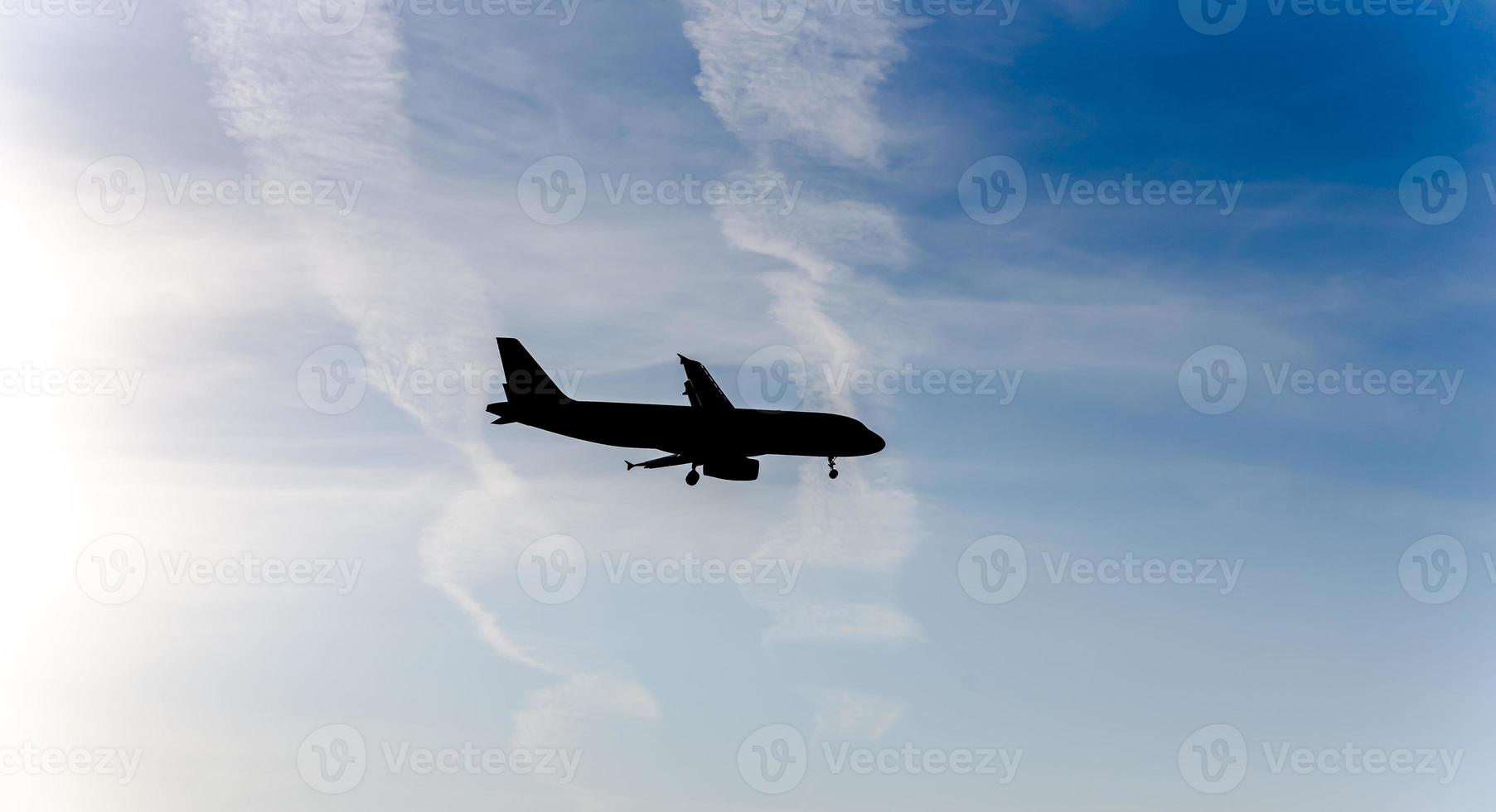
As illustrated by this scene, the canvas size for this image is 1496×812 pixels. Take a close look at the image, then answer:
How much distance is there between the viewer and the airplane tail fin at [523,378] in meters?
86.4

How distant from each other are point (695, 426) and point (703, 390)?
3.06m

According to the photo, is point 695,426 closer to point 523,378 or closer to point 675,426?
point 675,426

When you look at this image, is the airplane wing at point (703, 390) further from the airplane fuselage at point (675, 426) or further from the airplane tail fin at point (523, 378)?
the airplane tail fin at point (523, 378)

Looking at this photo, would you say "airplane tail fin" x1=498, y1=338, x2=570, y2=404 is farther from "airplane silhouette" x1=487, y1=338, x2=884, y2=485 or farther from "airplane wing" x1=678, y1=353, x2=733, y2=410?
"airplane wing" x1=678, y1=353, x2=733, y2=410

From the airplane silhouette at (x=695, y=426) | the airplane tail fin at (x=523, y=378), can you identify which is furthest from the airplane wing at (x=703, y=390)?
the airplane tail fin at (x=523, y=378)

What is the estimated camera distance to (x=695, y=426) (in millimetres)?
84000

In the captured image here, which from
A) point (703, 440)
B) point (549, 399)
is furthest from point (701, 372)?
point (549, 399)

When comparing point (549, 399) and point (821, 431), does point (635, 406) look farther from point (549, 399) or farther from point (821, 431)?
point (821, 431)

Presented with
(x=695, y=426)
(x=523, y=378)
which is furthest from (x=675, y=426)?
(x=523, y=378)

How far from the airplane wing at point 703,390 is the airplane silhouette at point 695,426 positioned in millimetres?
63

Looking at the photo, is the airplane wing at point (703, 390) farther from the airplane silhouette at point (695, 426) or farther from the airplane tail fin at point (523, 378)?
the airplane tail fin at point (523, 378)

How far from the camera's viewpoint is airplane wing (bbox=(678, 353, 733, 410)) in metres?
85.2

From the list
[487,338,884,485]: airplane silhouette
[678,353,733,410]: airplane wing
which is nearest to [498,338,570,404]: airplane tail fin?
[487,338,884,485]: airplane silhouette

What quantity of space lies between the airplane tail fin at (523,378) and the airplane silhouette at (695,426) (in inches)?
3.6
